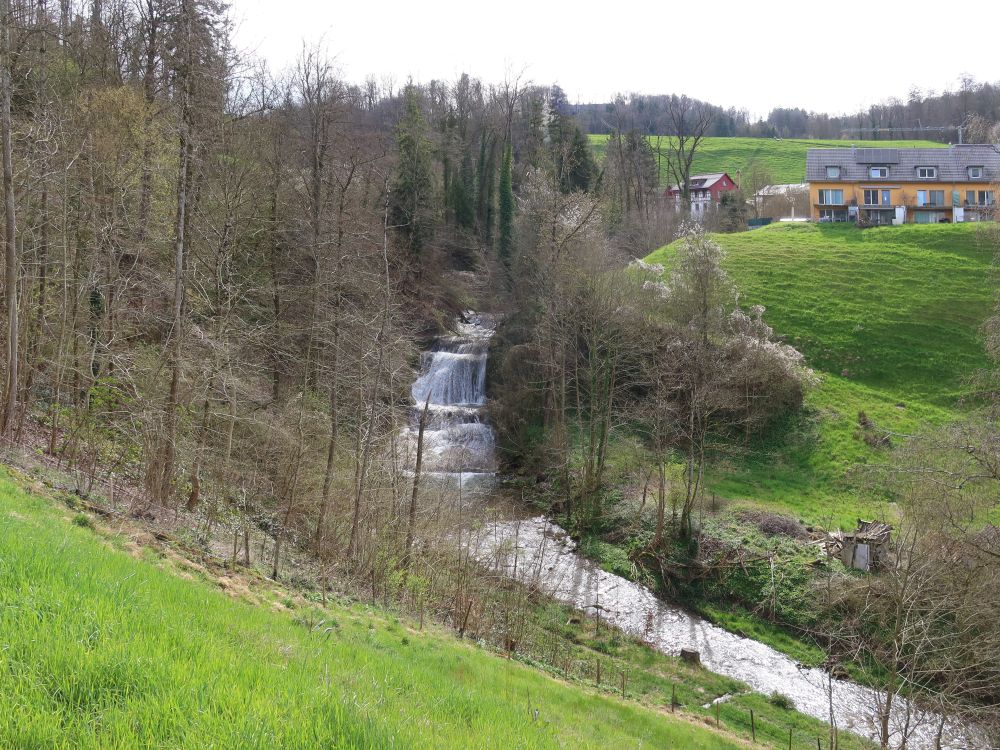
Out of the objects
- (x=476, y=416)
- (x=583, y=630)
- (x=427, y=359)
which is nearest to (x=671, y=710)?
(x=583, y=630)

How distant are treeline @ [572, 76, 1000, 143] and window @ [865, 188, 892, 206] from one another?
136ft

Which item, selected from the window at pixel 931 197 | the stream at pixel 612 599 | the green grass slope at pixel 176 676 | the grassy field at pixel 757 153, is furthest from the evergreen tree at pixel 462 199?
the green grass slope at pixel 176 676

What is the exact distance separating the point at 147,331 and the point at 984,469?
21.9 m

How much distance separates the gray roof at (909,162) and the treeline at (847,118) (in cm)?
→ 3841

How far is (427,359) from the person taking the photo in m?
37.7

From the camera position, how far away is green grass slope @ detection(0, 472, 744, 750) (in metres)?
3.39

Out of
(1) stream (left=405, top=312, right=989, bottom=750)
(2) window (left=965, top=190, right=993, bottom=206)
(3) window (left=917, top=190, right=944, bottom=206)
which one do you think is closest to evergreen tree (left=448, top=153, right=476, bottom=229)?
(1) stream (left=405, top=312, right=989, bottom=750)

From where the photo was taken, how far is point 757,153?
334 ft

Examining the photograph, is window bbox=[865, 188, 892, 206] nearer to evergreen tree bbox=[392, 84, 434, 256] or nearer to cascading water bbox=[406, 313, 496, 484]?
cascading water bbox=[406, 313, 496, 484]

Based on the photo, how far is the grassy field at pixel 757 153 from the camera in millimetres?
92438

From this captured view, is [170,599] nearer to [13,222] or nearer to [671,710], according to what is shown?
[13,222]

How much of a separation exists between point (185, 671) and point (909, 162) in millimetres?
63884

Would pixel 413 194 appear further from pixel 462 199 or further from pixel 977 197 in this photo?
pixel 977 197

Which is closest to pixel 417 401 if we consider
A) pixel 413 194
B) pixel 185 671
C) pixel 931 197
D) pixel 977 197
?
pixel 413 194
